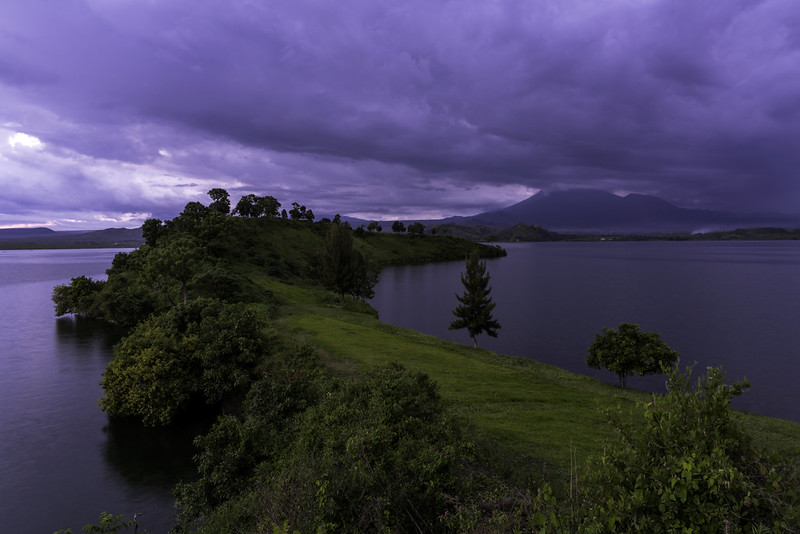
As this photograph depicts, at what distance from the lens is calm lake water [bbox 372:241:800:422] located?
44.4m

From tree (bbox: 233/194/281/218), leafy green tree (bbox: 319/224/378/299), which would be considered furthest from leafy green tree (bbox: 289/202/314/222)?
leafy green tree (bbox: 319/224/378/299)

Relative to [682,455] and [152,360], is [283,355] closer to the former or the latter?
[152,360]

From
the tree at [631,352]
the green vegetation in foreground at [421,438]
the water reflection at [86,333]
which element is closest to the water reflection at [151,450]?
the green vegetation in foreground at [421,438]

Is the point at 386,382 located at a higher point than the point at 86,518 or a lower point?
higher

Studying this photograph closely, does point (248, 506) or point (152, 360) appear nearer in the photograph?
point (248, 506)

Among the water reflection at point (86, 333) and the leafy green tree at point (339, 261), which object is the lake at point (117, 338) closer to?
the water reflection at point (86, 333)

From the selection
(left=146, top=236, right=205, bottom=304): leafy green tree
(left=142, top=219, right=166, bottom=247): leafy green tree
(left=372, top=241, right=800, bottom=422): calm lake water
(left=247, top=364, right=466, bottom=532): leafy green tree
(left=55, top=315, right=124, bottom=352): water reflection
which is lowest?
(left=55, top=315, right=124, bottom=352): water reflection

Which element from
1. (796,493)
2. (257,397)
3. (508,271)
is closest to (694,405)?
(796,493)

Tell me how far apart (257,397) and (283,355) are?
11.6m

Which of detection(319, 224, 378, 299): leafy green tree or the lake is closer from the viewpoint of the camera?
the lake

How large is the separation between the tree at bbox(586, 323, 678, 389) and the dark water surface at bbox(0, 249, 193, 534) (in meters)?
34.6

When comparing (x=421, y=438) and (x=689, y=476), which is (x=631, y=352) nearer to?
(x=421, y=438)

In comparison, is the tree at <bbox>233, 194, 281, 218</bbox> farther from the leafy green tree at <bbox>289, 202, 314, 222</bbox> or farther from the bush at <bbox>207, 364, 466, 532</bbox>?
the bush at <bbox>207, 364, 466, 532</bbox>

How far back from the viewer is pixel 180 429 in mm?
29609
